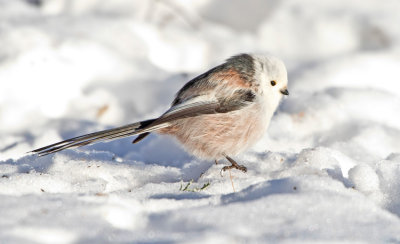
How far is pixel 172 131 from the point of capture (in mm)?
3799

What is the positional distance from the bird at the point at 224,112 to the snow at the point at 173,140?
6.7 inches

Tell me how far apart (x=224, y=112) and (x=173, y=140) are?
471 mm

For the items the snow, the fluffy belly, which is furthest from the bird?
the snow

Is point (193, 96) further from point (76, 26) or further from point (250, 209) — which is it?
point (76, 26)

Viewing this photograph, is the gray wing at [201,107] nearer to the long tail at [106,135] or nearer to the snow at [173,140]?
the long tail at [106,135]

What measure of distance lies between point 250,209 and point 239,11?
5.39m

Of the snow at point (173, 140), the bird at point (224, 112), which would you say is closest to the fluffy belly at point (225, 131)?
the bird at point (224, 112)

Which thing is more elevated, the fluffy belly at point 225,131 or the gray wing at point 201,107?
the gray wing at point 201,107

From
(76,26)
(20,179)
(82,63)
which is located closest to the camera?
(20,179)

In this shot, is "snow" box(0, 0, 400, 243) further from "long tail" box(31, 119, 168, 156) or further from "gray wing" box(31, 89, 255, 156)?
"gray wing" box(31, 89, 255, 156)

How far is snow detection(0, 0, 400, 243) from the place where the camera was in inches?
94.2

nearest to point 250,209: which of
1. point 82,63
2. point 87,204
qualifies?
point 87,204

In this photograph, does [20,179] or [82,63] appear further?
[82,63]

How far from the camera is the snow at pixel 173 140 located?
7.85ft
